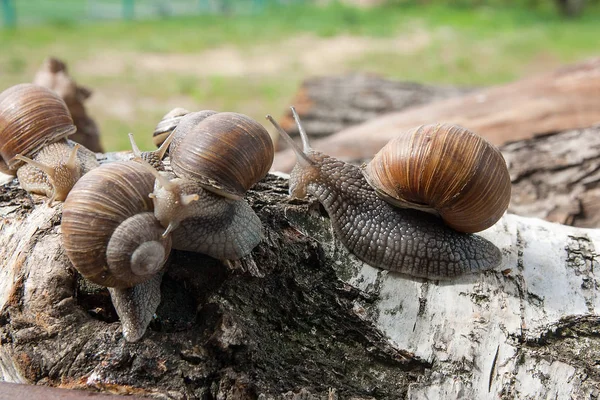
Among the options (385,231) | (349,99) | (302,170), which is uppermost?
(302,170)

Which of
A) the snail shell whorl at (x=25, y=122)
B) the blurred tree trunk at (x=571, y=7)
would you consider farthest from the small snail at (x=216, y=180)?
the blurred tree trunk at (x=571, y=7)

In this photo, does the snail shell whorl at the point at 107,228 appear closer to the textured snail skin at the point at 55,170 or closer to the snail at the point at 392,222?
the textured snail skin at the point at 55,170

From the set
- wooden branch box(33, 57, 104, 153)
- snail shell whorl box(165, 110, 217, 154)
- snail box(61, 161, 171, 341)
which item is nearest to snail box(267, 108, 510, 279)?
snail shell whorl box(165, 110, 217, 154)

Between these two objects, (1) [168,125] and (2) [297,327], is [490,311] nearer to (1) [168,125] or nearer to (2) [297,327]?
(2) [297,327]

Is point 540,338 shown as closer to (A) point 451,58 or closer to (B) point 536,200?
(B) point 536,200

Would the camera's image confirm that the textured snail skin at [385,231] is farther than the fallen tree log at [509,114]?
No

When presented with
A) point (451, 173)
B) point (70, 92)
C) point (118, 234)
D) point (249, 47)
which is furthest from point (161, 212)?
point (249, 47)

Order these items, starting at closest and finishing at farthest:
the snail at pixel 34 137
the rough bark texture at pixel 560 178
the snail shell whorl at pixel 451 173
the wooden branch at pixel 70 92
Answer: the snail shell whorl at pixel 451 173 < the snail at pixel 34 137 < the rough bark texture at pixel 560 178 < the wooden branch at pixel 70 92
